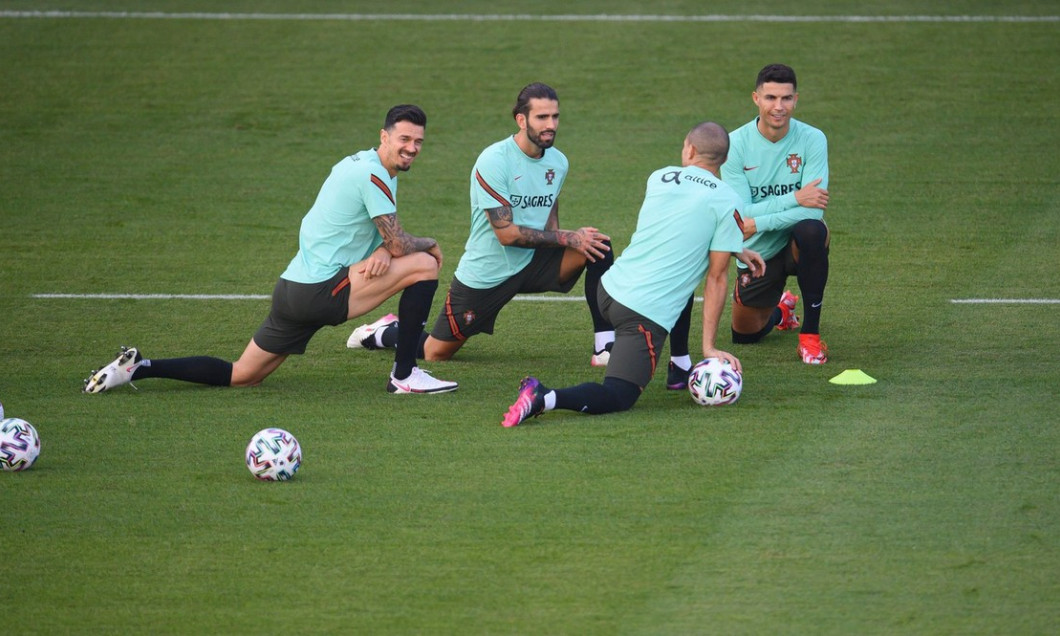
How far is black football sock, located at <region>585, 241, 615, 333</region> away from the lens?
9.09 metres

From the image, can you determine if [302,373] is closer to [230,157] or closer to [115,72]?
[230,157]

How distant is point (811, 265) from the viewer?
9.02 metres

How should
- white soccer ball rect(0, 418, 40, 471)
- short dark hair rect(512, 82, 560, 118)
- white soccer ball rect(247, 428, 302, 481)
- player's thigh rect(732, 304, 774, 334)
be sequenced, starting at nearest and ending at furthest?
1. white soccer ball rect(247, 428, 302, 481)
2. white soccer ball rect(0, 418, 40, 471)
3. short dark hair rect(512, 82, 560, 118)
4. player's thigh rect(732, 304, 774, 334)

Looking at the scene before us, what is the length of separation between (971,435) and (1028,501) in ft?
3.11

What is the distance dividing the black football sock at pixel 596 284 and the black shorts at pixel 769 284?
0.88 meters

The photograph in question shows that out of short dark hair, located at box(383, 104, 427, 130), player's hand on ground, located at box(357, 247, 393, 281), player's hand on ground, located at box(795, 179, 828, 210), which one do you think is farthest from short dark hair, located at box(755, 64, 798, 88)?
player's hand on ground, located at box(357, 247, 393, 281)

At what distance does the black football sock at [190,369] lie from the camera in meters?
8.30

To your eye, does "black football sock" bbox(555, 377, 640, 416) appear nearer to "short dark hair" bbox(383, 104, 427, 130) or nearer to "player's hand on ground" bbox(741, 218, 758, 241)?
"player's hand on ground" bbox(741, 218, 758, 241)

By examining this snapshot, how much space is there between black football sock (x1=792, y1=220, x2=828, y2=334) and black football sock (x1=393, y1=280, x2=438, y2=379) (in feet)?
7.94

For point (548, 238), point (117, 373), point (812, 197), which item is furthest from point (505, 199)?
point (117, 373)

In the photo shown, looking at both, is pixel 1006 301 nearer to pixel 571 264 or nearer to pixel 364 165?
pixel 571 264

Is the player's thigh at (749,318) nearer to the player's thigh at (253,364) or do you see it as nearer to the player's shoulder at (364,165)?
the player's shoulder at (364,165)

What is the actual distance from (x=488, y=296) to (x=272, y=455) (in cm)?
275

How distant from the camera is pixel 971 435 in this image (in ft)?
24.0
